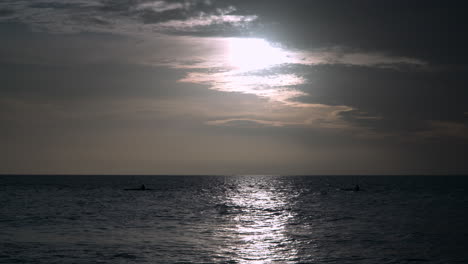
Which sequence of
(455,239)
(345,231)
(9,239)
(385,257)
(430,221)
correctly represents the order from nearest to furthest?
1. (385,257)
2. (9,239)
3. (455,239)
4. (345,231)
5. (430,221)

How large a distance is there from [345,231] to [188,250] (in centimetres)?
1743

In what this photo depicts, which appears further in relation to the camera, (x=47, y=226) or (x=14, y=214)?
(x=14, y=214)

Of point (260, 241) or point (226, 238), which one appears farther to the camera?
point (226, 238)

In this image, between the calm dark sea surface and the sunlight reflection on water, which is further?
the sunlight reflection on water

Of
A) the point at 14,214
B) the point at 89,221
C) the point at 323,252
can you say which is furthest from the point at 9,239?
the point at 323,252

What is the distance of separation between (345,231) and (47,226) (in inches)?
1158

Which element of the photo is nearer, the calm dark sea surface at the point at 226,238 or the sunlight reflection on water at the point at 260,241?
the calm dark sea surface at the point at 226,238

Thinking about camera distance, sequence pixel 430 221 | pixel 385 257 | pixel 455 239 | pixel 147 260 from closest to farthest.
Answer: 1. pixel 147 260
2. pixel 385 257
3. pixel 455 239
4. pixel 430 221

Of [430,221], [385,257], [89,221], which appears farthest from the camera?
[430,221]

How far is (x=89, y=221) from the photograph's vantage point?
45344mm

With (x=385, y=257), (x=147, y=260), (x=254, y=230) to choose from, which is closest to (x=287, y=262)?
(x=385, y=257)

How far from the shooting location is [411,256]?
2927cm

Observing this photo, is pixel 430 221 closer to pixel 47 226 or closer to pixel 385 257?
pixel 385 257

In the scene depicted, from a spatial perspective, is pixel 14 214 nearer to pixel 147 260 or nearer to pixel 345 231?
pixel 147 260
